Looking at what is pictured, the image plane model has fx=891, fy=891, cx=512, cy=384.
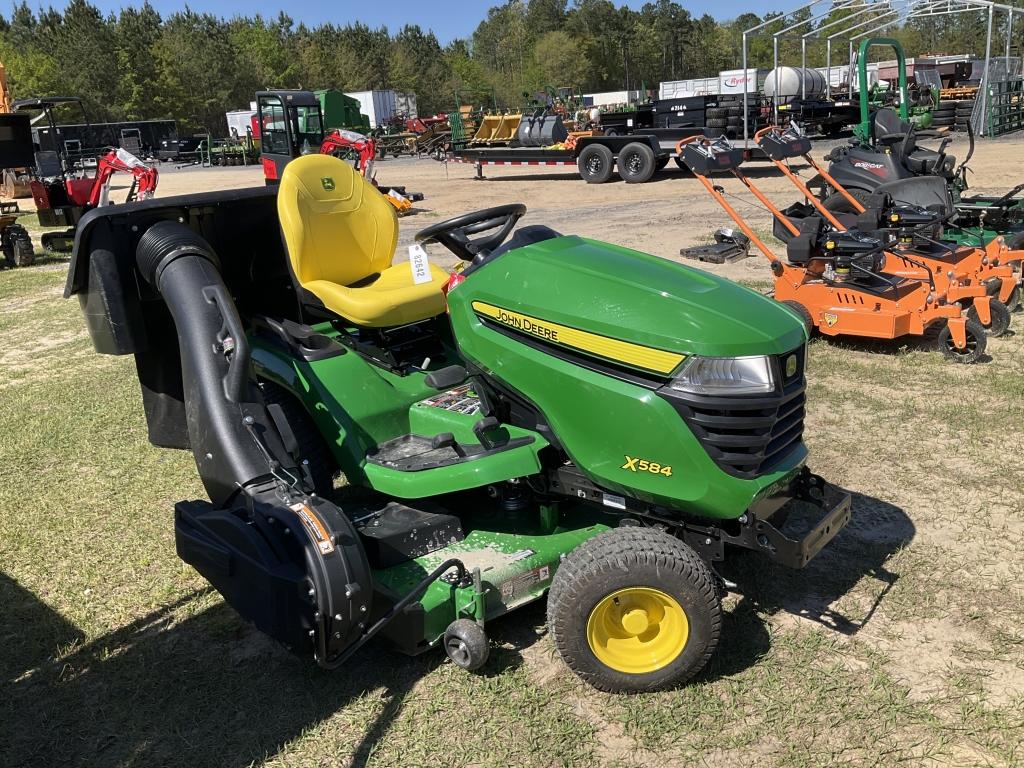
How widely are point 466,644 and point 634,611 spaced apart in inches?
19.9

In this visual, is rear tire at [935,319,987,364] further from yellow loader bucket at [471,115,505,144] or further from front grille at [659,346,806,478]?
yellow loader bucket at [471,115,505,144]

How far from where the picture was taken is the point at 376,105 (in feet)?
145

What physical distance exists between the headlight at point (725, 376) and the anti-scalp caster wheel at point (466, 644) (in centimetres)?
94

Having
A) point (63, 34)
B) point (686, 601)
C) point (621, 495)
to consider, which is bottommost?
point (686, 601)

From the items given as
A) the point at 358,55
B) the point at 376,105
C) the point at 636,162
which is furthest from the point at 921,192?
the point at 358,55

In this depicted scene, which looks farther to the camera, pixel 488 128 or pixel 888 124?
pixel 488 128

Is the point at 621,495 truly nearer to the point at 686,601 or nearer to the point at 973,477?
the point at 686,601

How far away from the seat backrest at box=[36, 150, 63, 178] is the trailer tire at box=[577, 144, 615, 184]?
9.60 m

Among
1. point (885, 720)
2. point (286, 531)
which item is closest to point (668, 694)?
point (885, 720)

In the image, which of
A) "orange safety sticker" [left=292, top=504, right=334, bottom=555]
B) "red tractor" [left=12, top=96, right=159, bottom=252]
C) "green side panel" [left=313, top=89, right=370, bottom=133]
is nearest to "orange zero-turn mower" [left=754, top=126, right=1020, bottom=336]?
"orange safety sticker" [left=292, top=504, right=334, bottom=555]

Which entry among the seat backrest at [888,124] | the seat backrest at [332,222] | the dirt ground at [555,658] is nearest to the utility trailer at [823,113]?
the seat backrest at [888,124]

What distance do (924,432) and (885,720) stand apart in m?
2.37

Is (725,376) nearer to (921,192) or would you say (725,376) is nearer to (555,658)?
(555,658)

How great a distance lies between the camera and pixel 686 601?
254cm
